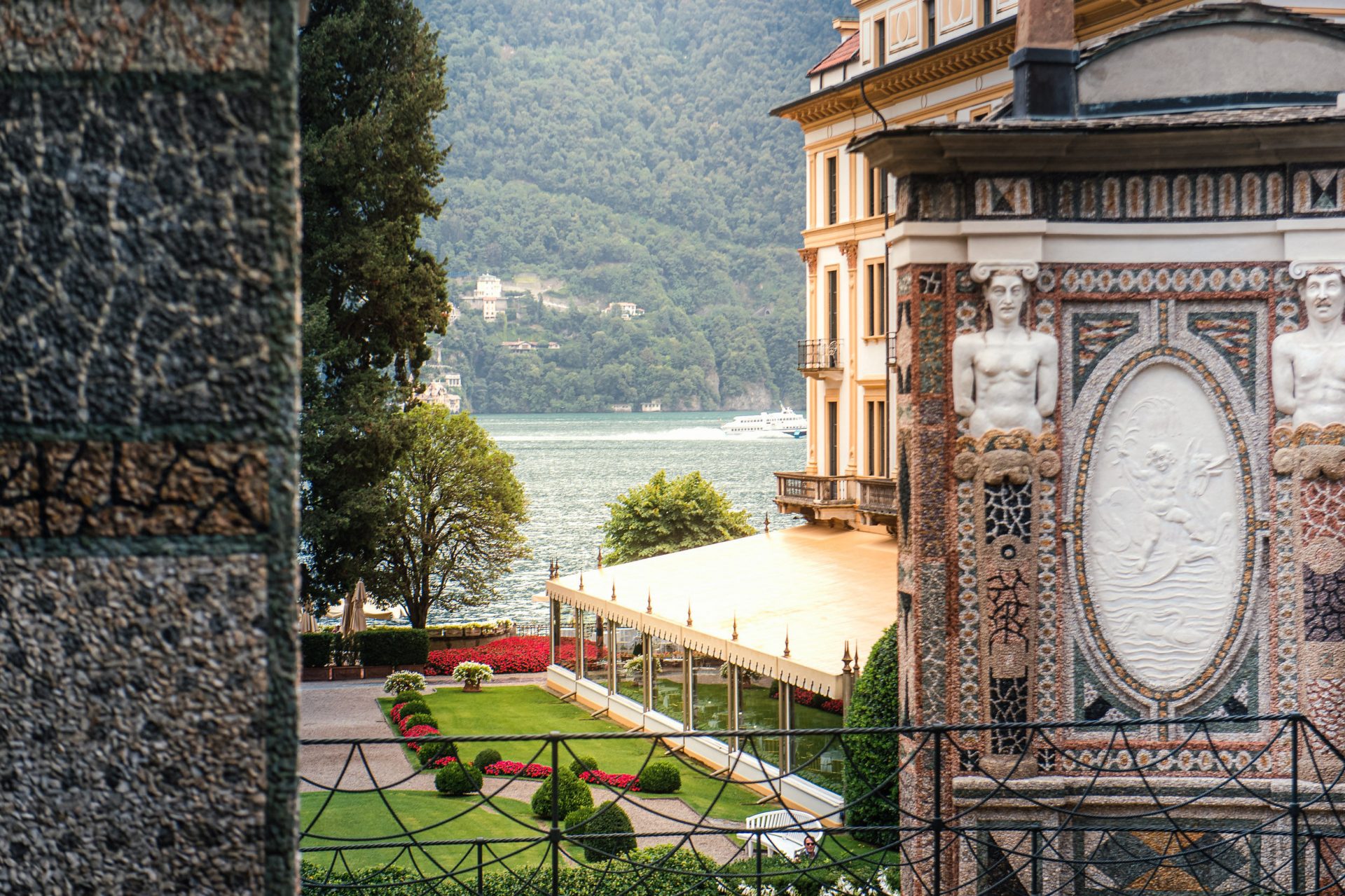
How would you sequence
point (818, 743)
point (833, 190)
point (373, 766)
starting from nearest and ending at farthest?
point (818, 743) → point (373, 766) → point (833, 190)

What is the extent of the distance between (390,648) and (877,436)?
13484mm

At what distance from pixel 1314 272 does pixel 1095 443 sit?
1637 millimetres

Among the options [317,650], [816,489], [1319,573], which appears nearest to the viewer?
[1319,573]

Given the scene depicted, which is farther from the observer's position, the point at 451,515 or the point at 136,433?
A: the point at 451,515

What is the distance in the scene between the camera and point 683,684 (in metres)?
23.4

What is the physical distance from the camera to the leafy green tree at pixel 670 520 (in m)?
44.9

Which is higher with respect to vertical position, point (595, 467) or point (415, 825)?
point (415, 825)

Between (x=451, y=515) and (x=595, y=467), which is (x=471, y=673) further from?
(x=595, y=467)

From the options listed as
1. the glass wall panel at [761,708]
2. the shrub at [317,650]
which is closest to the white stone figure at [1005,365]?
the glass wall panel at [761,708]

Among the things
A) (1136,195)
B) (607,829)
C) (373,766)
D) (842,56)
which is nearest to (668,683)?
(373,766)

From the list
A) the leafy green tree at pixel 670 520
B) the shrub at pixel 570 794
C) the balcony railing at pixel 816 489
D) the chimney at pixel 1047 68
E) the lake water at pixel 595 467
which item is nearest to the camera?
the chimney at pixel 1047 68

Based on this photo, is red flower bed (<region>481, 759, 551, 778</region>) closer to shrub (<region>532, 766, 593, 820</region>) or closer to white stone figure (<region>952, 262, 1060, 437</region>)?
shrub (<region>532, 766, 593, 820</region>)

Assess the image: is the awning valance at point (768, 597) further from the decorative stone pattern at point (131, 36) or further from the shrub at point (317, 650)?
the decorative stone pattern at point (131, 36)

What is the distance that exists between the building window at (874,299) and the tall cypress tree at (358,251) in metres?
9.16
